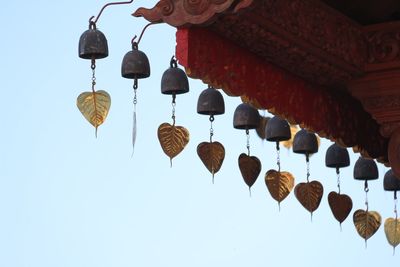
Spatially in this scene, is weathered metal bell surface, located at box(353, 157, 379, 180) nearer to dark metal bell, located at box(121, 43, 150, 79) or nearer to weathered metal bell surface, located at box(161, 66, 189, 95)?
weathered metal bell surface, located at box(161, 66, 189, 95)

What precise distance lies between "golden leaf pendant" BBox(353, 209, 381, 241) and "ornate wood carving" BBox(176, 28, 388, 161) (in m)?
0.85

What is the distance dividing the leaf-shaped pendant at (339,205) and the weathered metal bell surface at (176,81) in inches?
50.4

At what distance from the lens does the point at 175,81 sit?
659cm

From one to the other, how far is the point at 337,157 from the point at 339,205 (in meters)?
0.44

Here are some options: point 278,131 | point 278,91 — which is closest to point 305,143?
point 278,131

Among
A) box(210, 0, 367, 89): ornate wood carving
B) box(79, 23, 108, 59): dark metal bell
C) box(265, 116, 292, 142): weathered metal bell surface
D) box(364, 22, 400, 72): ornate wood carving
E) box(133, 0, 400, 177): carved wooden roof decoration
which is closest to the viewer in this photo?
box(133, 0, 400, 177): carved wooden roof decoration

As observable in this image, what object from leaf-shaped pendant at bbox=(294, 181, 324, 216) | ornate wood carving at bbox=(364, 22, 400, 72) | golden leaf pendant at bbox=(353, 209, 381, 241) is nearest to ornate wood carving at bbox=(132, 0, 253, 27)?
ornate wood carving at bbox=(364, 22, 400, 72)

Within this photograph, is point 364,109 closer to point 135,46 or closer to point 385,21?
point 385,21

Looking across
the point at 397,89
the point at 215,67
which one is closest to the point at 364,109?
the point at 397,89

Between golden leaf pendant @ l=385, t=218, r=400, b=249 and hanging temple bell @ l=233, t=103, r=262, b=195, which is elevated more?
hanging temple bell @ l=233, t=103, r=262, b=195

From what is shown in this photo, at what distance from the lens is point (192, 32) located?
219 inches

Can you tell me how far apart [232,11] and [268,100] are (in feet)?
2.36

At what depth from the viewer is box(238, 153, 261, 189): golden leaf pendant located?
7195mm

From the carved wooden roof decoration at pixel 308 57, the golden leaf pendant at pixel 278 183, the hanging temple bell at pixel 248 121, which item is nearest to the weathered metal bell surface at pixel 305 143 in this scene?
the hanging temple bell at pixel 248 121
